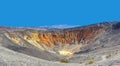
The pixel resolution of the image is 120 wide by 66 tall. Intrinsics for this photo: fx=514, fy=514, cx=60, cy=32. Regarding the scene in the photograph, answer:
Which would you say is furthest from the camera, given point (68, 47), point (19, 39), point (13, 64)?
point (68, 47)

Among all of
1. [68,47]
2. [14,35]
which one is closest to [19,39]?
[14,35]

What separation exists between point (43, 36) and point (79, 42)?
35.5ft

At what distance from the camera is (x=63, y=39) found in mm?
152625

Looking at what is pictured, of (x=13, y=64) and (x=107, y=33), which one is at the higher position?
(x=107, y=33)

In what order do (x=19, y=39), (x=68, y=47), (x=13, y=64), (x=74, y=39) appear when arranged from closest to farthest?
(x=13, y=64)
(x=19, y=39)
(x=68, y=47)
(x=74, y=39)

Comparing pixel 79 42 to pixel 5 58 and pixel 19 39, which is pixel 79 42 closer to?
pixel 19 39

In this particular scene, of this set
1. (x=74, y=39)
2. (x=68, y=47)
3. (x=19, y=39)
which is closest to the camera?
(x=19, y=39)

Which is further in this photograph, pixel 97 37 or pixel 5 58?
pixel 97 37

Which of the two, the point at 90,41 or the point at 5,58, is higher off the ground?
the point at 90,41

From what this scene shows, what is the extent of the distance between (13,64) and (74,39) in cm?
10908

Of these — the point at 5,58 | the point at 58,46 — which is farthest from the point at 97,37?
the point at 5,58

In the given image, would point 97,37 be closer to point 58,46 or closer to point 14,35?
point 58,46

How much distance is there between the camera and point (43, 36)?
14975cm

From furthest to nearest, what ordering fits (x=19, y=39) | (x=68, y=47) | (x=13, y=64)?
1. (x=68, y=47)
2. (x=19, y=39)
3. (x=13, y=64)
